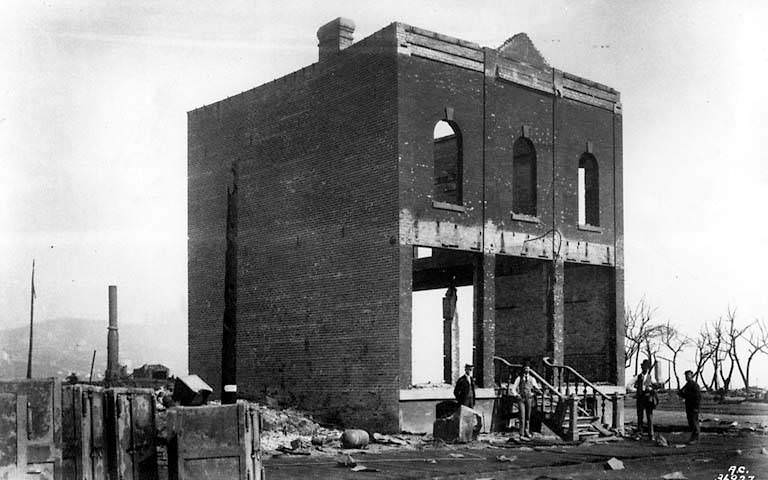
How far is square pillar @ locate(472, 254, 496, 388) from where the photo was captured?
21625mm

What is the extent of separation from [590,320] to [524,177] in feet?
14.6

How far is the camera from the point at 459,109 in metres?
21.8

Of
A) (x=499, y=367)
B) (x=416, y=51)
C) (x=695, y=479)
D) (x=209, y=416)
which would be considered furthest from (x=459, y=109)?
(x=209, y=416)

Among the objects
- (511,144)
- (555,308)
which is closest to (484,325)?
(555,308)

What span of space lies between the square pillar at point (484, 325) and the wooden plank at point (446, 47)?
4.82 metres

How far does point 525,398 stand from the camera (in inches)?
799

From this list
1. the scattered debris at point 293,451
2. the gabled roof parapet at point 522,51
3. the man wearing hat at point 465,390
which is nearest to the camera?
the scattered debris at point 293,451

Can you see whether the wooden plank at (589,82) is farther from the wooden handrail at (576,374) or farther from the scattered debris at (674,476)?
the scattered debris at (674,476)

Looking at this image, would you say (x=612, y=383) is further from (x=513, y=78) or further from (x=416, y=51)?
(x=416, y=51)

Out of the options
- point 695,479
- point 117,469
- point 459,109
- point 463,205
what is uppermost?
point 459,109

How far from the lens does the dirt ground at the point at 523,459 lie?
13406 mm

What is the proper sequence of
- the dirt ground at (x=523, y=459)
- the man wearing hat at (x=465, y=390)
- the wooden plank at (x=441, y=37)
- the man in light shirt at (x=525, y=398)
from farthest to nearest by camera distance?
the wooden plank at (x=441, y=37)
the man in light shirt at (x=525, y=398)
the man wearing hat at (x=465, y=390)
the dirt ground at (x=523, y=459)

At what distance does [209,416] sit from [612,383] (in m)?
17.4

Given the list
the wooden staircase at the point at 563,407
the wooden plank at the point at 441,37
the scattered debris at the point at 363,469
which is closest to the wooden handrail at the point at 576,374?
the wooden staircase at the point at 563,407
